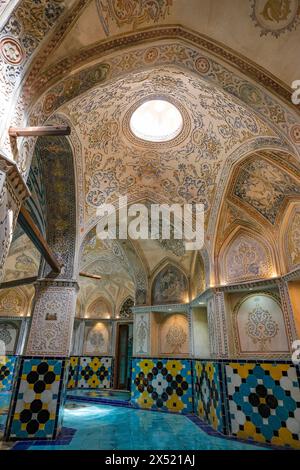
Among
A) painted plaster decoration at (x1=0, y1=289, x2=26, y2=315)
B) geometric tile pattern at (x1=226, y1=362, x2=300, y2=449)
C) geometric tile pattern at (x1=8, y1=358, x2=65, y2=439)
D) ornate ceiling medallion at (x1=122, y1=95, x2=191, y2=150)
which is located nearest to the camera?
geometric tile pattern at (x1=226, y1=362, x2=300, y2=449)

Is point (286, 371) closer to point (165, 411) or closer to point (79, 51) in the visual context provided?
point (165, 411)

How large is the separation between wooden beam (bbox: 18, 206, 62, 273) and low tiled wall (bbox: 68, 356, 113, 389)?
27.5ft

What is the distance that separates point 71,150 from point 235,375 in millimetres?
5309

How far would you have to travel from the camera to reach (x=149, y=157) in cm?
678

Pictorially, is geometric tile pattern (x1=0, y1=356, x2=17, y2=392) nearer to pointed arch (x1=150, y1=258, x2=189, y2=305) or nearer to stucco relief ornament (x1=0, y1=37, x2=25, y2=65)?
pointed arch (x1=150, y1=258, x2=189, y2=305)

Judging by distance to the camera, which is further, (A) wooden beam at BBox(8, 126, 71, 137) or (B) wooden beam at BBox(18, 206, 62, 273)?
(B) wooden beam at BBox(18, 206, 62, 273)

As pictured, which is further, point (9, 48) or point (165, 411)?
point (165, 411)

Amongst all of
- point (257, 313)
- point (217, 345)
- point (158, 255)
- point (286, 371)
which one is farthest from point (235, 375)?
point (158, 255)

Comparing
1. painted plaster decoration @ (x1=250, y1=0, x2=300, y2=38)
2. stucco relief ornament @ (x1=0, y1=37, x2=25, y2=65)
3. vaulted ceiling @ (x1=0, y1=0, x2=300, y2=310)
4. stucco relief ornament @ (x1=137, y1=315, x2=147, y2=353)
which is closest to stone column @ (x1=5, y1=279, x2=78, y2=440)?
vaulted ceiling @ (x1=0, y1=0, x2=300, y2=310)

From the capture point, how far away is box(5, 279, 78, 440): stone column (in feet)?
14.1

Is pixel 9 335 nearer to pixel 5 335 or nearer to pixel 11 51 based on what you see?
pixel 5 335

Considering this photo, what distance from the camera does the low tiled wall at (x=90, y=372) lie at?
11.5 m

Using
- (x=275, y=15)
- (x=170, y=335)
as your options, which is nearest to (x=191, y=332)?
(x=170, y=335)

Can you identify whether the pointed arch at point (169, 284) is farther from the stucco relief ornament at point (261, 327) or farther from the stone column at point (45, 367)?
the stone column at point (45, 367)
